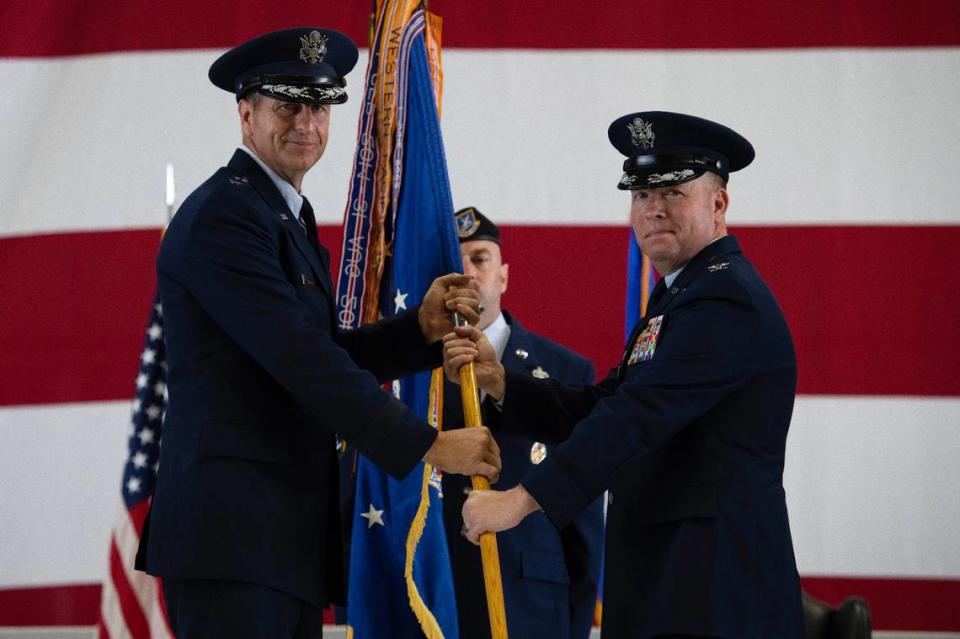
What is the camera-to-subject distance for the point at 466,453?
2.04 m

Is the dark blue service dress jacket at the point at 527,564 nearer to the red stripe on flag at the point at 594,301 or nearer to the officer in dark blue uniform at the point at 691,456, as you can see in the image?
the officer in dark blue uniform at the point at 691,456

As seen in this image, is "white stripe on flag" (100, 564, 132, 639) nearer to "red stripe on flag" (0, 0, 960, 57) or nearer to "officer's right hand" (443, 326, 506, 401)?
"officer's right hand" (443, 326, 506, 401)

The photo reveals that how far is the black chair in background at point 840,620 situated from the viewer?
8.12 feet

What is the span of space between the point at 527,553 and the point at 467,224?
963 millimetres

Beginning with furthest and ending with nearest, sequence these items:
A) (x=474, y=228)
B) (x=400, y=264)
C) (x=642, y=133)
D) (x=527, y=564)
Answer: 1. (x=474, y=228)
2. (x=527, y=564)
3. (x=400, y=264)
4. (x=642, y=133)

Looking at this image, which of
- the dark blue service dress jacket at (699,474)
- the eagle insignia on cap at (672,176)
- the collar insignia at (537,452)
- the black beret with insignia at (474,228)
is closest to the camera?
the dark blue service dress jacket at (699,474)

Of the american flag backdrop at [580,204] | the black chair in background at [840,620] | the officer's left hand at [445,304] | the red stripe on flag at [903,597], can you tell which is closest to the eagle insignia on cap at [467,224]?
the american flag backdrop at [580,204]

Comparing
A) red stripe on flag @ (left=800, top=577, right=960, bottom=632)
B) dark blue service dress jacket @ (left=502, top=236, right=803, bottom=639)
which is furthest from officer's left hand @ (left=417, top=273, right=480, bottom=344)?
red stripe on flag @ (left=800, top=577, right=960, bottom=632)

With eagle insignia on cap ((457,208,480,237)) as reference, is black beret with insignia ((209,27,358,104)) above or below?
above

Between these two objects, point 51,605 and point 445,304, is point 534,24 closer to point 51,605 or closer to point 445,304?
point 445,304

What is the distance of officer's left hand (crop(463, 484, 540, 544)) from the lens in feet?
6.53

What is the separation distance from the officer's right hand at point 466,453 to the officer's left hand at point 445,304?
285mm

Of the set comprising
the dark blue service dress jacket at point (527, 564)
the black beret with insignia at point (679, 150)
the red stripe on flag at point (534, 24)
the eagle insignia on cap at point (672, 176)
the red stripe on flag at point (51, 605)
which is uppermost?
the red stripe on flag at point (534, 24)

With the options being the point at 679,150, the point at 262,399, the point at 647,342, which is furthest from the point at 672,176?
the point at 262,399
